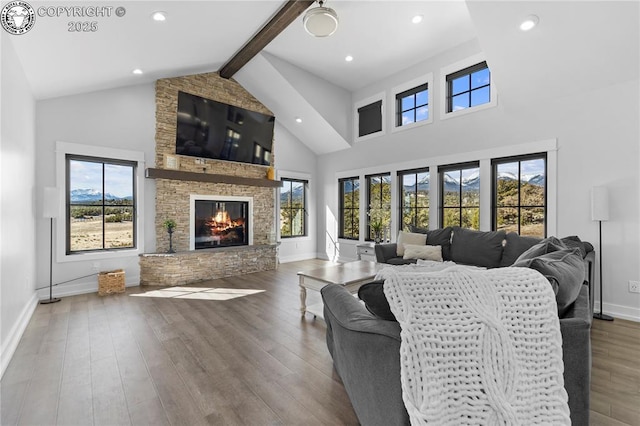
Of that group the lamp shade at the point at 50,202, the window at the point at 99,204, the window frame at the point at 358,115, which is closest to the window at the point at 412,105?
the window frame at the point at 358,115

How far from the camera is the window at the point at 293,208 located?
696 cm

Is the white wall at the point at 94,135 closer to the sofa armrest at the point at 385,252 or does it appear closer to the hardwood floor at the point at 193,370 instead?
the hardwood floor at the point at 193,370

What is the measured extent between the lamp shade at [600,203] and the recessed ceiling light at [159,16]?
4985mm

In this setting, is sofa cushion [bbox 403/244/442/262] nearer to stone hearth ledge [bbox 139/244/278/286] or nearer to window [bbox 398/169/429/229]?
window [bbox 398/169/429/229]

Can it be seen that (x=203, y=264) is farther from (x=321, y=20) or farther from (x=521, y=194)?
(x=521, y=194)

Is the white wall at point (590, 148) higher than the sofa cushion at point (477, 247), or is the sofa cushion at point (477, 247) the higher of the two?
the white wall at point (590, 148)

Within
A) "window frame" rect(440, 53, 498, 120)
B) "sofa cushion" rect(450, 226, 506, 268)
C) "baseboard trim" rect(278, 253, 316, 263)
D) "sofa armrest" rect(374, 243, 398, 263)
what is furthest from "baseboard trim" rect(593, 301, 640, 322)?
"baseboard trim" rect(278, 253, 316, 263)

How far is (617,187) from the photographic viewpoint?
3389mm

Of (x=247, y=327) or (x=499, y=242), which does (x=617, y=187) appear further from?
(x=247, y=327)

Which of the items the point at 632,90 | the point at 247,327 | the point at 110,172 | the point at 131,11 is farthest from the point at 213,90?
the point at 632,90

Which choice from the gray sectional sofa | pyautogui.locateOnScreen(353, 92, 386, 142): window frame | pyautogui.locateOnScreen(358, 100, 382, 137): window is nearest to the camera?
the gray sectional sofa

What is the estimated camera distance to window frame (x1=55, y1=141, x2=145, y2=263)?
13.8ft

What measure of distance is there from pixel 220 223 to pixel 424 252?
148 inches

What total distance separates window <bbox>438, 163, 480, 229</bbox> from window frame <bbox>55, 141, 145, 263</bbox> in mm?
4913
